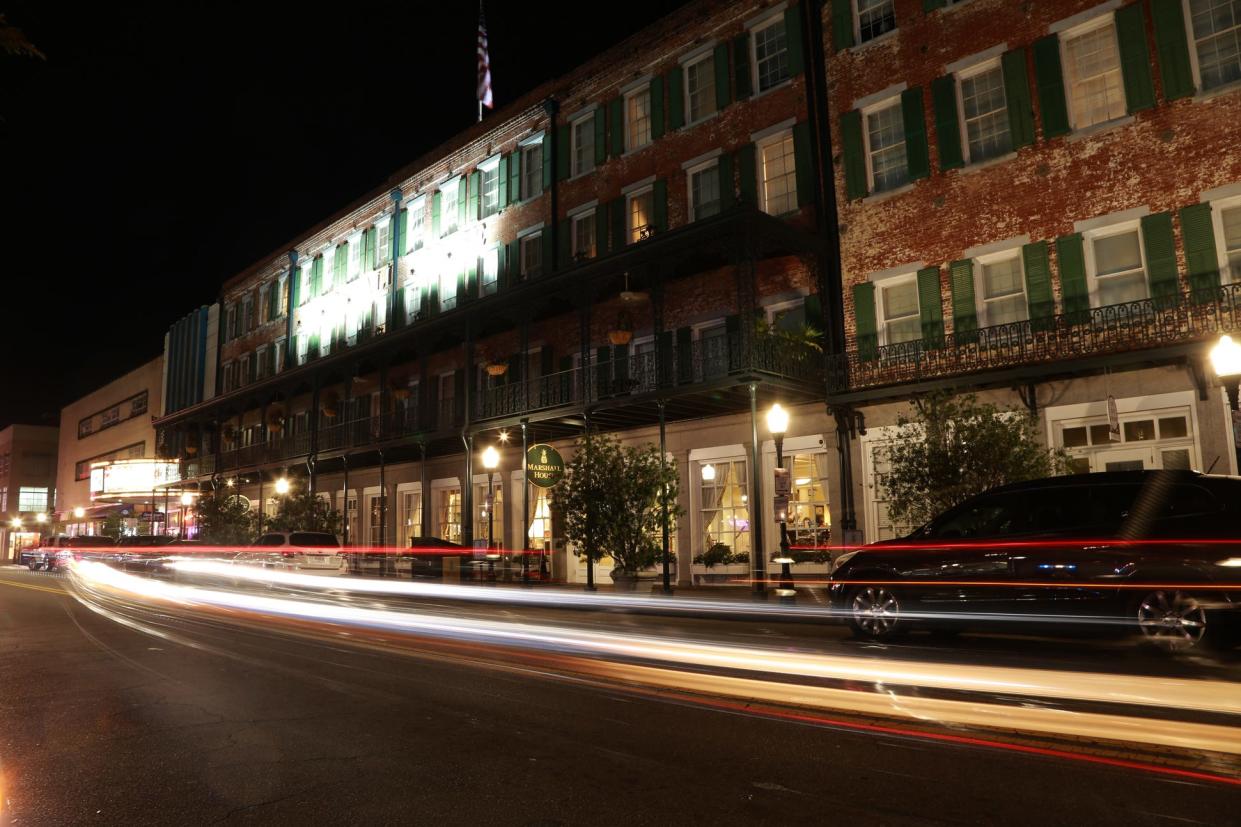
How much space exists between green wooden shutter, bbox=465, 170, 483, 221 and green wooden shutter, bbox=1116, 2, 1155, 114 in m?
19.3

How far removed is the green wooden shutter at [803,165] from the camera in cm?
2117

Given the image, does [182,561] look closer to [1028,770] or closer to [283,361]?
[283,361]

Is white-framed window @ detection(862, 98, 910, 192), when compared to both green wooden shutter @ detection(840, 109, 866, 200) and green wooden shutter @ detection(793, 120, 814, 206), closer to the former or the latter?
green wooden shutter @ detection(840, 109, 866, 200)

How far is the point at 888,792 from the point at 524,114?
26.9 meters

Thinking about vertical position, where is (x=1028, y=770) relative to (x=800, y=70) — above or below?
below

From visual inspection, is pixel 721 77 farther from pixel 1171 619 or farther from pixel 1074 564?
pixel 1171 619

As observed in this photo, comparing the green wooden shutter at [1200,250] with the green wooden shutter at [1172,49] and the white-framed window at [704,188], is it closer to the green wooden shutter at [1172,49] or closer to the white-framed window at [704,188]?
the green wooden shutter at [1172,49]

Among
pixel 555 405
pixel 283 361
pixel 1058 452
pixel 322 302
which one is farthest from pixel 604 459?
pixel 283 361

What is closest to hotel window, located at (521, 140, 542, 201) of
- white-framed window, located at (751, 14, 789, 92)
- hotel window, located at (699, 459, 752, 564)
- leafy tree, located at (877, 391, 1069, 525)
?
white-framed window, located at (751, 14, 789, 92)

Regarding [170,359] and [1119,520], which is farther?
[170,359]

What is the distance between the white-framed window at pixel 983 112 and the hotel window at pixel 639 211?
835 cm

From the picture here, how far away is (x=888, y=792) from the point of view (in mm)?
4746

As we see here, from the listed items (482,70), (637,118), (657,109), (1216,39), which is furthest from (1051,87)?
(482,70)

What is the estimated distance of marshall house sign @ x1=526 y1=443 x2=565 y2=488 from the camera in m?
21.4
